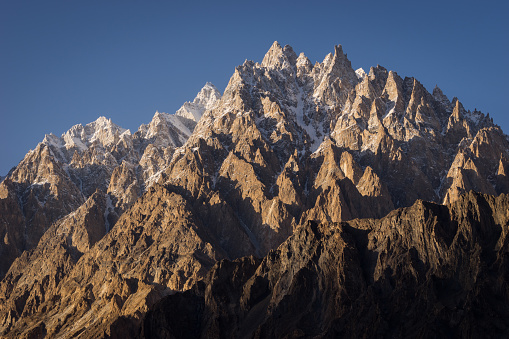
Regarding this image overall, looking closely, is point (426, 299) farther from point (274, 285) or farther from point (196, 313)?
point (196, 313)

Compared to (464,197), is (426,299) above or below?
below

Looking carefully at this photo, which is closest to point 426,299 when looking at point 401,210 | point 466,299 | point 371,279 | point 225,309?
point 466,299

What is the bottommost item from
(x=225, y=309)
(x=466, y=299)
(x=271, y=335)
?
(x=466, y=299)

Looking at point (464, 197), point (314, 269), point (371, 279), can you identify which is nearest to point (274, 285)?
point (314, 269)

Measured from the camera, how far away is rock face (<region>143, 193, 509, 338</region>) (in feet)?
484

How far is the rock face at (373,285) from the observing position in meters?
147

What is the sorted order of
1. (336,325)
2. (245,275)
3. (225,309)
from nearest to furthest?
(336,325) < (225,309) < (245,275)

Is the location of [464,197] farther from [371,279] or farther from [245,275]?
[245,275]

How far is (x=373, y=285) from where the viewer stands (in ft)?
546

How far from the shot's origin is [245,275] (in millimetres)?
199375

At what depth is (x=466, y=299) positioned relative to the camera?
145 m

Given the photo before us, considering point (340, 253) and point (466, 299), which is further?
point (340, 253)

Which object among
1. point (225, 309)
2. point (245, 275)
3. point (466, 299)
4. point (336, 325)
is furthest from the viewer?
point (245, 275)

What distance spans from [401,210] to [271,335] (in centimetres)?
3855
